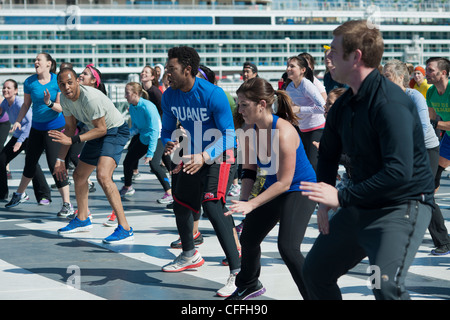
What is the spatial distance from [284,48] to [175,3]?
16613 mm

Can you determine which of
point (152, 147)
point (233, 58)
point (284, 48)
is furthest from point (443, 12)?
point (152, 147)

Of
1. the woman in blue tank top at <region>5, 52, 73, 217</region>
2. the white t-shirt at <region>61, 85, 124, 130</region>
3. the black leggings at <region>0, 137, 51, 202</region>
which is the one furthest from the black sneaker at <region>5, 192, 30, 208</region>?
the white t-shirt at <region>61, 85, 124, 130</region>

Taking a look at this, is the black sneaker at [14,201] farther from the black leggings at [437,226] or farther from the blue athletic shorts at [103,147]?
the black leggings at [437,226]

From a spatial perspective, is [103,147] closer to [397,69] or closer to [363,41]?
[397,69]

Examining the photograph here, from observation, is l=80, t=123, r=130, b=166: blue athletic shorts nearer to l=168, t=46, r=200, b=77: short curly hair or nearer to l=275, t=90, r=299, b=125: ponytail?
l=168, t=46, r=200, b=77: short curly hair

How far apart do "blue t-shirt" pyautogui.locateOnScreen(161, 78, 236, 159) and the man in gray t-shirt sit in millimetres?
1812

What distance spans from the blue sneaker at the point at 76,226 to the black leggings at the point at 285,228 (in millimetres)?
3574

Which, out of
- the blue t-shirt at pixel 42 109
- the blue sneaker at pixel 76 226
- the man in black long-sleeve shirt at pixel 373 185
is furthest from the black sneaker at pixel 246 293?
the blue t-shirt at pixel 42 109

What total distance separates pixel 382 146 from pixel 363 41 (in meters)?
0.52

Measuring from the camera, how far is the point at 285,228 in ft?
15.3

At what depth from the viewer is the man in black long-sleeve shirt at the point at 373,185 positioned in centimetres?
330

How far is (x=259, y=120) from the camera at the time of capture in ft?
16.0

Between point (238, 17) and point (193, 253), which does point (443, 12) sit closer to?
point (238, 17)

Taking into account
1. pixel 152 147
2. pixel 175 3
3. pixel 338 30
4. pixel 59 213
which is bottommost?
pixel 59 213
